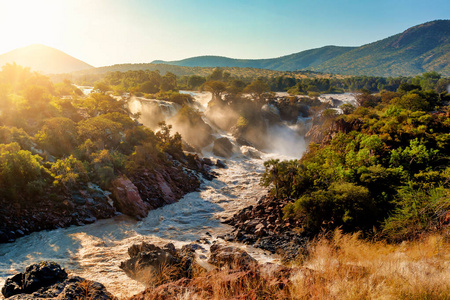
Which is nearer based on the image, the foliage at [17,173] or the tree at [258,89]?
the foliage at [17,173]

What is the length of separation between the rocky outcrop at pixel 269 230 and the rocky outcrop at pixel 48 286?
328 inches

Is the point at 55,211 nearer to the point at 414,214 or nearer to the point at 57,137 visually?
the point at 57,137

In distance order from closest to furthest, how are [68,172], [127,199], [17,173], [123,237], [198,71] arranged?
1. [123,237]
2. [17,173]
3. [68,172]
4. [127,199]
5. [198,71]

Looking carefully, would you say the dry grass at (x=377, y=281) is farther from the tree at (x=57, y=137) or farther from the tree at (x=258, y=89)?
the tree at (x=258, y=89)

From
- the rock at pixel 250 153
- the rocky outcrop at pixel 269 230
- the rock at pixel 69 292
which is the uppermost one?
the rock at pixel 69 292

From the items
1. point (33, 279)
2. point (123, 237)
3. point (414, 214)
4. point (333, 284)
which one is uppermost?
point (333, 284)

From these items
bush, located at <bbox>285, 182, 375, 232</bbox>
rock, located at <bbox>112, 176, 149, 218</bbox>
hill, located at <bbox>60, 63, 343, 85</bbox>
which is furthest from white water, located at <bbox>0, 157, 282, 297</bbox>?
hill, located at <bbox>60, 63, 343, 85</bbox>

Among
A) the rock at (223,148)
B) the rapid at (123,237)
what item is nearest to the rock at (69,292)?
the rapid at (123,237)

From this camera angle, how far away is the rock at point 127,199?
1783 centimetres

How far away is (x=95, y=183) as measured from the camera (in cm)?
1838

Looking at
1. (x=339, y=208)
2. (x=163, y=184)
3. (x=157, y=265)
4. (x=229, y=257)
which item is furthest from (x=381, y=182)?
(x=163, y=184)

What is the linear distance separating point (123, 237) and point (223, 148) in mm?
26873

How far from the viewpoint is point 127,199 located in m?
18.2

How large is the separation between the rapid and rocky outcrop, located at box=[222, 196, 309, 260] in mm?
741
